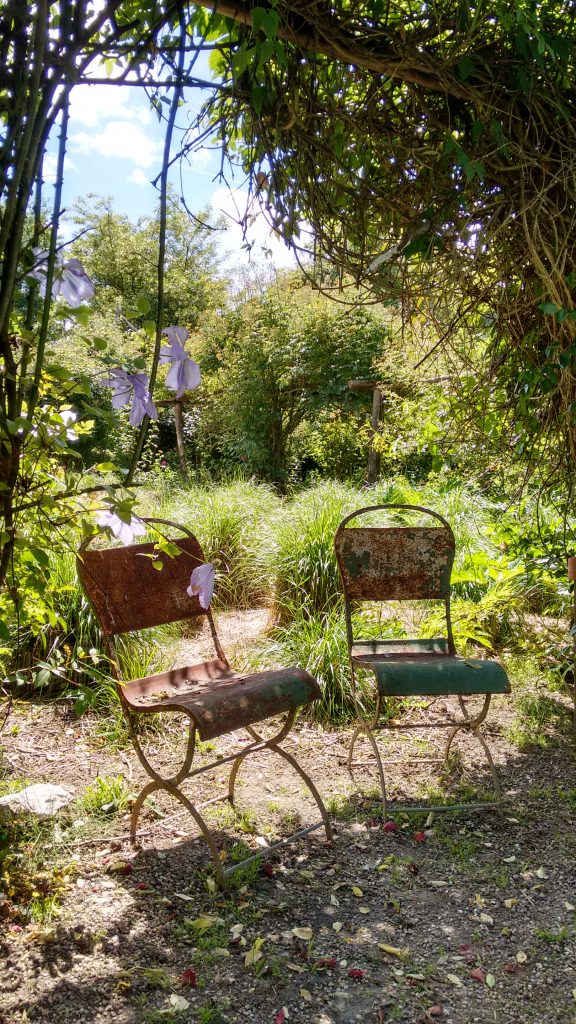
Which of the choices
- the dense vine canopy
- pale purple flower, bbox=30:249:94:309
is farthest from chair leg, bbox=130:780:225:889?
the dense vine canopy

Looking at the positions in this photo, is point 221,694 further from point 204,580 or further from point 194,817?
point 204,580

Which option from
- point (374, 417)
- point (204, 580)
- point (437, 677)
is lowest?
point (437, 677)

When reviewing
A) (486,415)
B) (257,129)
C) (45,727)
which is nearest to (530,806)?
(486,415)

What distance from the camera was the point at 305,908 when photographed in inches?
88.8

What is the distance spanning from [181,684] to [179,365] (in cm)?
148

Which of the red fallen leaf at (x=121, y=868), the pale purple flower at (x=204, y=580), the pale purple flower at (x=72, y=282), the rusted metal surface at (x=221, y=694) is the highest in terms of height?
the pale purple flower at (x=72, y=282)

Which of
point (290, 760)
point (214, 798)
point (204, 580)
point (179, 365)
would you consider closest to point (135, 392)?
point (179, 365)

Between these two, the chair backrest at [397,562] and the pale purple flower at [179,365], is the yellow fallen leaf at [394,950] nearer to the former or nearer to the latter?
the chair backrest at [397,562]

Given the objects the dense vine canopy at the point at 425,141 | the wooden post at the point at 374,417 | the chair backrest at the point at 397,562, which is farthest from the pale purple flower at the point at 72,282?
the wooden post at the point at 374,417

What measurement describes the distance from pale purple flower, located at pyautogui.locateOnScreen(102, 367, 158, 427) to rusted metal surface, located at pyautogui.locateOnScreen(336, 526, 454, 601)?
1774 millimetres

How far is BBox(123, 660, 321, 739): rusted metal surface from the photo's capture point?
2.18 m

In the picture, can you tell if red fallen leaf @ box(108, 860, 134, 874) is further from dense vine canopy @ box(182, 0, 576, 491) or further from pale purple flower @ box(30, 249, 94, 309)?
dense vine canopy @ box(182, 0, 576, 491)

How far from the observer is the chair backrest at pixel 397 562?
319 cm

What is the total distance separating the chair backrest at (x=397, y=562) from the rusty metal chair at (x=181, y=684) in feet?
2.26
